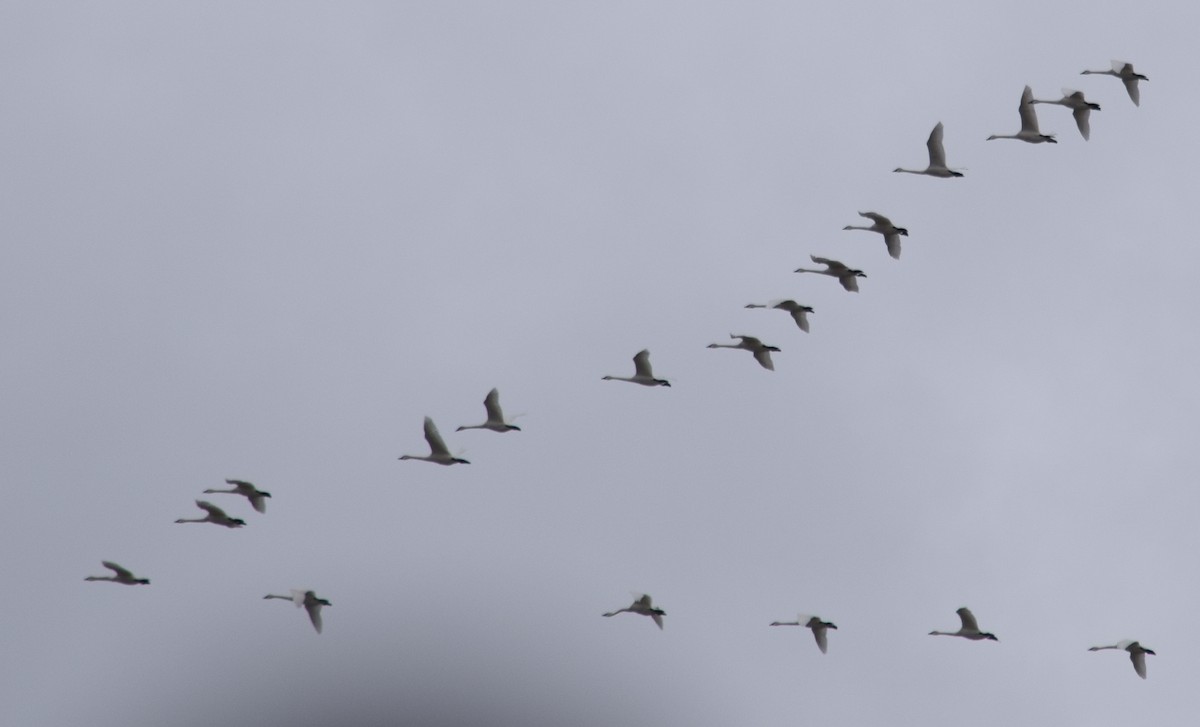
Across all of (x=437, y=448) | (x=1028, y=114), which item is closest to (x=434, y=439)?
(x=437, y=448)

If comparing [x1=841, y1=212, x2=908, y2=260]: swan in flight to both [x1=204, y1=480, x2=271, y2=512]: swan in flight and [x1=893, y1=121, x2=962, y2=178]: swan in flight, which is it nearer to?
[x1=893, y1=121, x2=962, y2=178]: swan in flight

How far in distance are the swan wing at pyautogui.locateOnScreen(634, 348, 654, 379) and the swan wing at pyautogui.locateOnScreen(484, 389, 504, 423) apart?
487 cm

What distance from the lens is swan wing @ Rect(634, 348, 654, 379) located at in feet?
221

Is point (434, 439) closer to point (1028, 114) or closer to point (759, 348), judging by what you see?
point (759, 348)

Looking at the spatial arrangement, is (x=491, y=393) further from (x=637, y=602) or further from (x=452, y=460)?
(x=637, y=602)

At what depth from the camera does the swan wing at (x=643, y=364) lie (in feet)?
221

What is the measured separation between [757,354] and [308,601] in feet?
50.9

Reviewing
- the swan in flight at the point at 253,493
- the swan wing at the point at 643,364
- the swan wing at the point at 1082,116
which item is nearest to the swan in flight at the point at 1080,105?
the swan wing at the point at 1082,116

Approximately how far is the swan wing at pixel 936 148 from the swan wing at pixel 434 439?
16923mm

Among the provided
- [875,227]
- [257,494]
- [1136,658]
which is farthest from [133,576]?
[1136,658]

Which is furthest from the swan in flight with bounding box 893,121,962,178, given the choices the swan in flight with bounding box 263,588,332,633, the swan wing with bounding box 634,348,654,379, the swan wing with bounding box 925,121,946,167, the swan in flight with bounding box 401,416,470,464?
the swan in flight with bounding box 263,588,332,633

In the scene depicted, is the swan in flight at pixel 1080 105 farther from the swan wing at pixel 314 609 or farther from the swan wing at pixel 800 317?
the swan wing at pixel 314 609

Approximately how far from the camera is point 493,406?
64.2 metres

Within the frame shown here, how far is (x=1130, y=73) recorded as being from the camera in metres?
65.9
